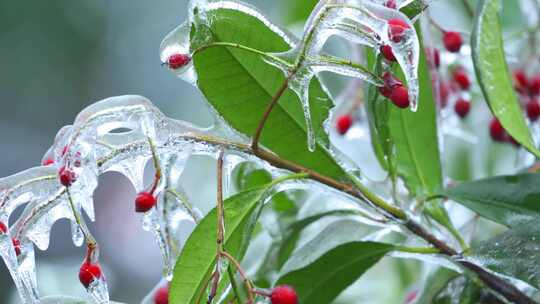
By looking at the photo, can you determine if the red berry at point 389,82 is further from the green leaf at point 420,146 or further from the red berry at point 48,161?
the red berry at point 48,161

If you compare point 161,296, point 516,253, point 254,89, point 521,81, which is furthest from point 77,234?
point 521,81

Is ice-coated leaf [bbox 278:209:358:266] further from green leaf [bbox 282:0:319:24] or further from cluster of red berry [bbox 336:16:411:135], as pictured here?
green leaf [bbox 282:0:319:24]

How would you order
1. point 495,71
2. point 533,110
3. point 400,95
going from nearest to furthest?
point 400,95, point 495,71, point 533,110

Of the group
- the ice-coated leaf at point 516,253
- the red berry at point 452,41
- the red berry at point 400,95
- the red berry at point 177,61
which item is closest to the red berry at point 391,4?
the red berry at point 400,95

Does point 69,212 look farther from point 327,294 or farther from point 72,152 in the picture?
point 327,294

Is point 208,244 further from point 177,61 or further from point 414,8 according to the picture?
point 414,8

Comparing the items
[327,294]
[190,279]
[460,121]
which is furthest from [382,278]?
[190,279]
